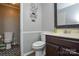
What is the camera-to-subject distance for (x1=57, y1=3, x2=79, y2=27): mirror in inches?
77.5

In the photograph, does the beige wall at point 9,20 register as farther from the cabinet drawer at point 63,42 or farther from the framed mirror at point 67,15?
the cabinet drawer at point 63,42

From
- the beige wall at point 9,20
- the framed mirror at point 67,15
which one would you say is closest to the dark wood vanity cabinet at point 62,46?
the framed mirror at point 67,15

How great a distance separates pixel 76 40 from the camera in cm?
135

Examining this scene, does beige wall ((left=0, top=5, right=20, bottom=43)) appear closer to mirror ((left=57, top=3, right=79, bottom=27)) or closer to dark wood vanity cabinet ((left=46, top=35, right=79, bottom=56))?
mirror ((left=57, top=3, right=79, bottom=27))

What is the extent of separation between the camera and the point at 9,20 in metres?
3.75

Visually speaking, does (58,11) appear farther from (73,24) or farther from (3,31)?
(3,31)

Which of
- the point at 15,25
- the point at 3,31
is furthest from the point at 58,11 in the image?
the point at 3,31

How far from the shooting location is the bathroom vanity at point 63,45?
1.37 metres

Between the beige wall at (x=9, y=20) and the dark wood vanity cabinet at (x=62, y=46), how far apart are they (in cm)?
186

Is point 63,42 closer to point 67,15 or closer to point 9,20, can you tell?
point 67,15

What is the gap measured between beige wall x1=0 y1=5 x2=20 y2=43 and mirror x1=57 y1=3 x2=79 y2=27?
1.57 m

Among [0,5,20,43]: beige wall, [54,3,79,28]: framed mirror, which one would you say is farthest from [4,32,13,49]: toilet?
[54,3,79,28]: framed mirror

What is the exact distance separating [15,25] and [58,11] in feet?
5.85

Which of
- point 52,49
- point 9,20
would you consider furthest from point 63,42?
point 9,20
